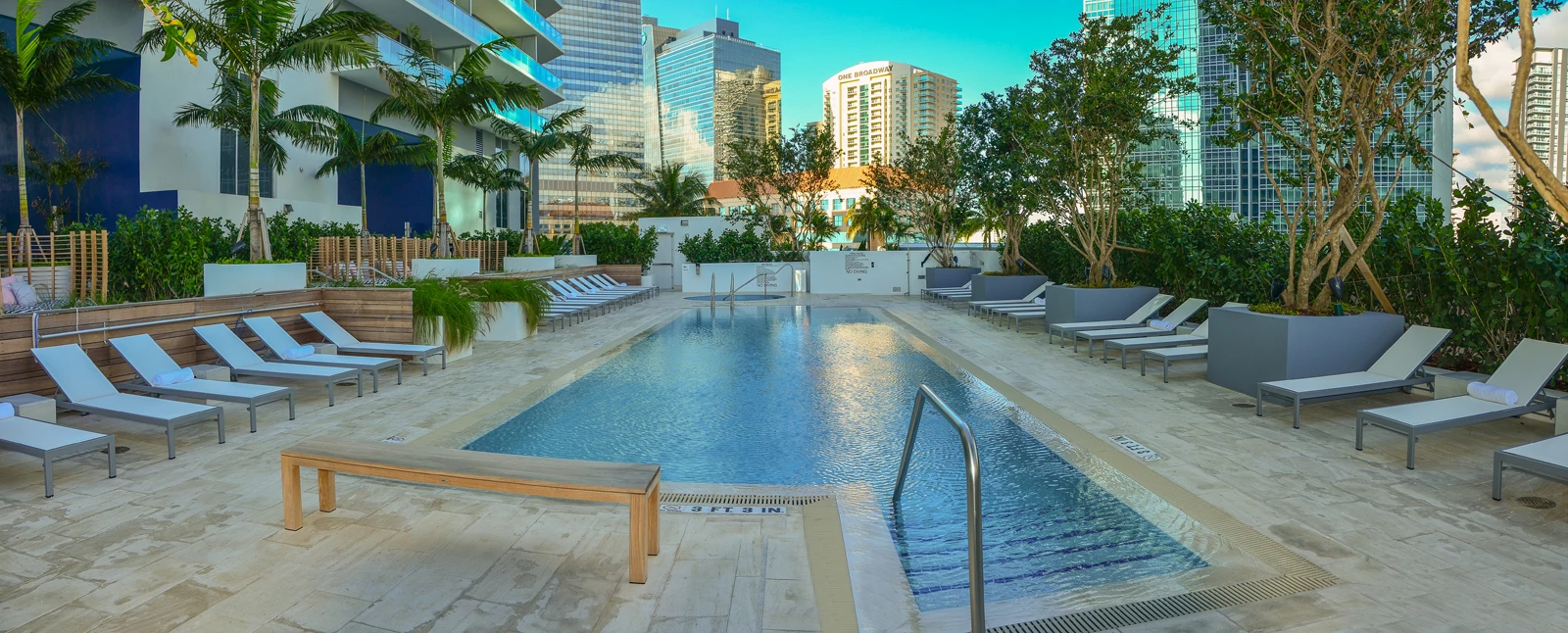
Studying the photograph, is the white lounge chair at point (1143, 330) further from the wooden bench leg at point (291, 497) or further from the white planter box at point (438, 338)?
the wooden bench leg at point (291, 497)

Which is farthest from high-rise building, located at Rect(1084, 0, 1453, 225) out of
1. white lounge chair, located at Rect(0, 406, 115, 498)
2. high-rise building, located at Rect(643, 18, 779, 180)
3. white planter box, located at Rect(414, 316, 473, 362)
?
white lounge chair, located at Rect(0, 406, 115, 498)

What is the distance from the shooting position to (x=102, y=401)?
221 inches

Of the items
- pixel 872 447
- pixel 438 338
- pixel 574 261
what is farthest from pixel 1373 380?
pixel 574 261

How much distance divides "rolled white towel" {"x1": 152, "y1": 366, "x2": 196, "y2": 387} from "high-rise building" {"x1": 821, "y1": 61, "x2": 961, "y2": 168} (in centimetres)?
6852

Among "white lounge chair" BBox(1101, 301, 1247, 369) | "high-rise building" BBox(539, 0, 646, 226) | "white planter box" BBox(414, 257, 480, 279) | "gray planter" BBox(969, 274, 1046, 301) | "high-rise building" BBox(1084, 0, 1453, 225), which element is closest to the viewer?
"white lounge chair" BBox(1101, 301, 1247, 369)

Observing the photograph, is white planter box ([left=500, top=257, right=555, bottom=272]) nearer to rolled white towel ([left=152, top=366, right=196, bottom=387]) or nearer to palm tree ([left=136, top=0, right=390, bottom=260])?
palm tree ([left=136, top=0, right=390, bottom=260])

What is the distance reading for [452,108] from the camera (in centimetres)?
1523

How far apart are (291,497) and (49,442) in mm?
1823

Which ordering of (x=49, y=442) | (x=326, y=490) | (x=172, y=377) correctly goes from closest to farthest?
1. (x=326, y=490)
2. (x=49, y=442)
3. (x=172, y=377)

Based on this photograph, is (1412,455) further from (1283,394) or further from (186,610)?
(186,610)

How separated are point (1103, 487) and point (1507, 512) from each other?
1.90m

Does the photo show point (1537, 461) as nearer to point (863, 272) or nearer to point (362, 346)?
point (362, 346)

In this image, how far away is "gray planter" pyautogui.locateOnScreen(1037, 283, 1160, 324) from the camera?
11945 millimetres

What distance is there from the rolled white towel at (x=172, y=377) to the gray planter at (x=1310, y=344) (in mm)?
9047
